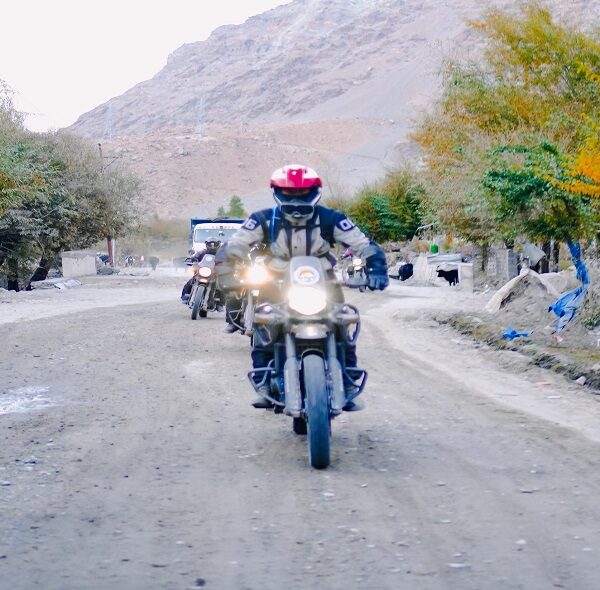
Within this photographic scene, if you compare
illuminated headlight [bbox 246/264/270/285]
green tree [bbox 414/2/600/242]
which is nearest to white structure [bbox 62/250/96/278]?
green tree [bbox 414/2/600/242]

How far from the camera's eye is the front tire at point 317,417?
716cm

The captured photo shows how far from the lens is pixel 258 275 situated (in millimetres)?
8086

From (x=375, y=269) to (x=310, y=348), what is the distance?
0.89m

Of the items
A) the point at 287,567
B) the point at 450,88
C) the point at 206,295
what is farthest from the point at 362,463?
the point at 450,88

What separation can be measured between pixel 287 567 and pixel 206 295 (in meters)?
15.7

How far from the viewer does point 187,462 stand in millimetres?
7527

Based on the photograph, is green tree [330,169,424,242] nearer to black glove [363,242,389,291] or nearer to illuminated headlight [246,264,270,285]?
black glove [363,242,389,291]

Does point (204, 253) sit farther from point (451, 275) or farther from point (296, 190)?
point (451, 275)

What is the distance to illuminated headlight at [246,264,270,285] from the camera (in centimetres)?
808

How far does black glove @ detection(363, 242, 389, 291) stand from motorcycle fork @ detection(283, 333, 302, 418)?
0.82 m

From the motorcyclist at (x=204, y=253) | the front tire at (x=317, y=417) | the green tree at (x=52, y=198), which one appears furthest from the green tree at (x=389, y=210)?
the front tire at (x=317, y=417)

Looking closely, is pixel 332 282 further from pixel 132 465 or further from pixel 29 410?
pixel 29 410

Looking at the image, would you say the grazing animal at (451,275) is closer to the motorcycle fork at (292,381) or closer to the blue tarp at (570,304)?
the blue tarp at (570,304)

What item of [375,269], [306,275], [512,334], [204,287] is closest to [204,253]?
[204,287]
